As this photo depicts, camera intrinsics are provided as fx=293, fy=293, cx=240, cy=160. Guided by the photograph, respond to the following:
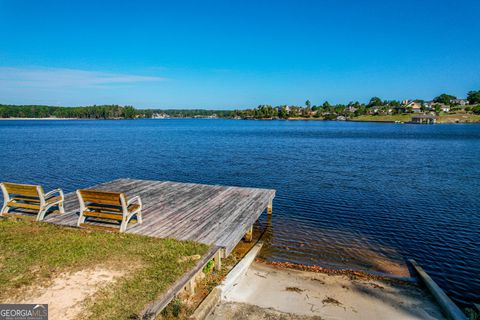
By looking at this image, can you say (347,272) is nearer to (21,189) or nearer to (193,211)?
(193,211)

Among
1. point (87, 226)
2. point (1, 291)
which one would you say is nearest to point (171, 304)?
point (1, 291)

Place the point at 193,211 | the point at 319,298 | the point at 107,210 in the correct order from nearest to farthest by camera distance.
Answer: the point at 319,298
the point at 107,210
the point at 193,211

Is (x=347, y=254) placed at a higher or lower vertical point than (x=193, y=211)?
lower

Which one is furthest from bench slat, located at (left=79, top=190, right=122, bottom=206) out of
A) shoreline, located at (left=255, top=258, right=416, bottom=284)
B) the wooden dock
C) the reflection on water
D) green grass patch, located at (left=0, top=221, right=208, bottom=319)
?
the reflection on water

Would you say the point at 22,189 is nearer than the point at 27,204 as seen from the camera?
Yes

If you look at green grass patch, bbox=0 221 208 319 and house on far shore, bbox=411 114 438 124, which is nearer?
green grass patch, bbox=0 221 208 319

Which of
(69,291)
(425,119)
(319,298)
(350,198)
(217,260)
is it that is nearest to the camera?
(69,291)

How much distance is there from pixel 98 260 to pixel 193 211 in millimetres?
3804

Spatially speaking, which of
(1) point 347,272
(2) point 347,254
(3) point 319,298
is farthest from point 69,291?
(2) point 347,254

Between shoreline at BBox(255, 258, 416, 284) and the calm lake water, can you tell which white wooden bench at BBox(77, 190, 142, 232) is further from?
the calm lake water

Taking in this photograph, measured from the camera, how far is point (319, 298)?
6406 millimetres

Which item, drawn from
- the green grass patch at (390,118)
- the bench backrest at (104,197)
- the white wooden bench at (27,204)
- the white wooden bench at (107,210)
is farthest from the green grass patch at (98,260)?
the green grass patch at (390,118)

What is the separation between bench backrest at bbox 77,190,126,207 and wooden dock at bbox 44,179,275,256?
94 centimetres

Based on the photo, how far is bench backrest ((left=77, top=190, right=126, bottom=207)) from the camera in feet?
24.1
